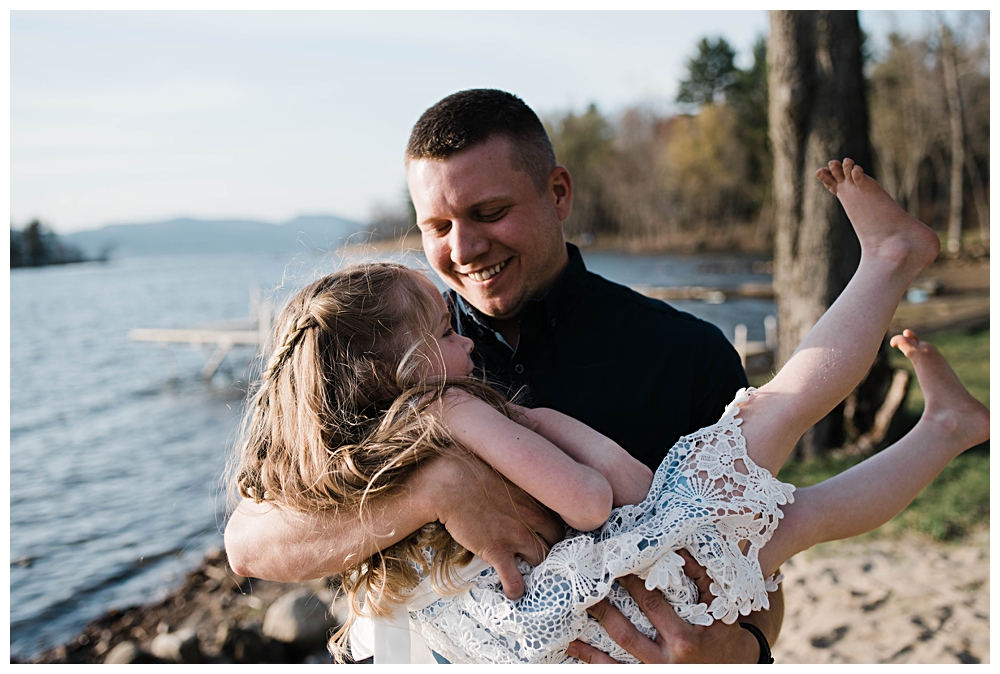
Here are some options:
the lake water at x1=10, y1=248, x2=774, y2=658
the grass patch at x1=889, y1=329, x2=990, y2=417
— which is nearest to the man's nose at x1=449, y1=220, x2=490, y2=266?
the lake water at x1=10, y1=248, x2=774, y2=658

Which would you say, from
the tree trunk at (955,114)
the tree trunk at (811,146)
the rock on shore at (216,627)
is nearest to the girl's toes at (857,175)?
the tree trunk at (811,146)

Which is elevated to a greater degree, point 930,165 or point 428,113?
point 428,113

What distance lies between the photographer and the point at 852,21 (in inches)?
253

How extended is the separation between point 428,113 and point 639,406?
1.18m

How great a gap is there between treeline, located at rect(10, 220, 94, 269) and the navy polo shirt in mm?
28987

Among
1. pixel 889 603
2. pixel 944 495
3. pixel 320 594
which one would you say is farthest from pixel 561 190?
pixel 944 495

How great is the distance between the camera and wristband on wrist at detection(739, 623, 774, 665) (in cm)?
190

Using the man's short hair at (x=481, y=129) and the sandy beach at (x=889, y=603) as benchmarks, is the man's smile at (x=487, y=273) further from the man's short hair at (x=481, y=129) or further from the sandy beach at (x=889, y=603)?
the sandy beach at (x=889, y=603)

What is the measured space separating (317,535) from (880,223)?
1.86 meters

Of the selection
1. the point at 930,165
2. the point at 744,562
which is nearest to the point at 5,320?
the point at 744,562

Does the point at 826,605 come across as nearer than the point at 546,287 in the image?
No
